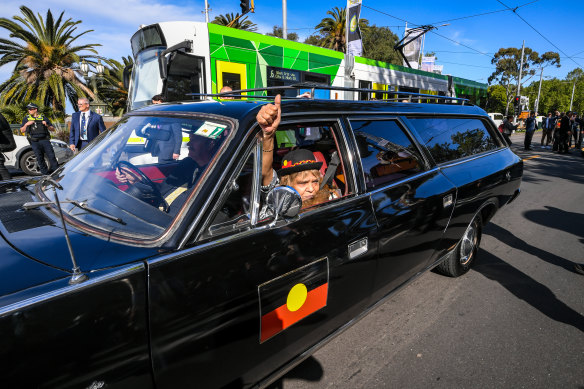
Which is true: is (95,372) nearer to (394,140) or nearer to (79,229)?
(79,229)

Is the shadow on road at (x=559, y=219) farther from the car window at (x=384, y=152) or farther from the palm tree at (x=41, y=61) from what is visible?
the palm tree at (x=41, y=61)

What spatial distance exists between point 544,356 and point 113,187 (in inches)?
117

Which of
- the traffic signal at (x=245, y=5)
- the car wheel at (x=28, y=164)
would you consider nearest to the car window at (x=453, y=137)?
the traffic signal at (x=245, y=5)

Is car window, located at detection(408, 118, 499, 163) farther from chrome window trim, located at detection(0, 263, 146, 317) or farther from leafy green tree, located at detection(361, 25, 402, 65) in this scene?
leafy green tree, located at detection(361, 25, 402, 65)

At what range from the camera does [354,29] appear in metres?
14.0

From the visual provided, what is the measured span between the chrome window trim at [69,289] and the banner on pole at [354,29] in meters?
14.3

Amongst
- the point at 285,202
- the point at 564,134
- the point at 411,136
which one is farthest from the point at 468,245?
the point at 564,134

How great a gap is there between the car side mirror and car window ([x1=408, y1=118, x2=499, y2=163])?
1688 mm

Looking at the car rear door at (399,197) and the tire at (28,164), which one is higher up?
the car rear door at (399,197)

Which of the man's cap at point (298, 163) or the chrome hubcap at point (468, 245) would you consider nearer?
the man's cap at point (298, 163)

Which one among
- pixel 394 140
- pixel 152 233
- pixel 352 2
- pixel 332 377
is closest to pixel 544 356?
pixel 332 377

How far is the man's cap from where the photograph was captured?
7.12ft

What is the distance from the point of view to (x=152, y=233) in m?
1.42

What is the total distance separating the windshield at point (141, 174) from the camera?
1499mm
